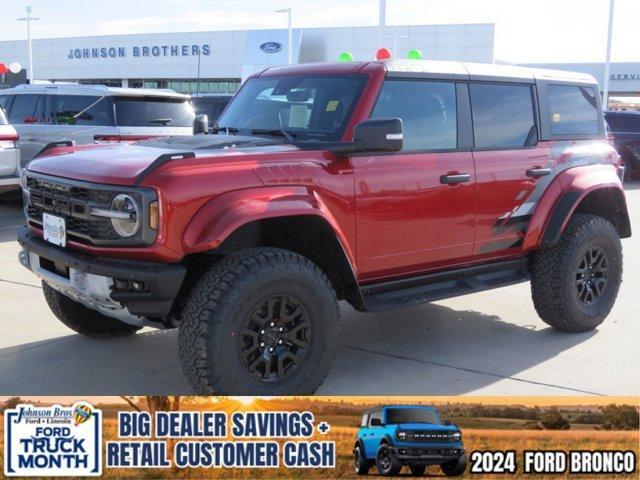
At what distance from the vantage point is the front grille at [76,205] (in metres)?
3.82

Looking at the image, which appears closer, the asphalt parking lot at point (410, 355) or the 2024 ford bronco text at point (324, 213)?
the 2024 ford bronco text at point (324, 213)

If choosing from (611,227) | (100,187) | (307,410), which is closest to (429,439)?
(307,410)

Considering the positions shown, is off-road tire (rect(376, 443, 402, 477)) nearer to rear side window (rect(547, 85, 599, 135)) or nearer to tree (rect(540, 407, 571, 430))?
tree (rect(540, 407, 571, 430))

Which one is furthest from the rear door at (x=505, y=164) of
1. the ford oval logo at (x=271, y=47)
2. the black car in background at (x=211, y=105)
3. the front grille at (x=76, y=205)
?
the ford oval logo at (x=271, y=47)

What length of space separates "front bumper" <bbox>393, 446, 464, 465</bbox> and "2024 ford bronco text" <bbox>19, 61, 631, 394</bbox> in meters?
0.99

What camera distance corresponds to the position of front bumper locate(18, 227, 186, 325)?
11.9 ft

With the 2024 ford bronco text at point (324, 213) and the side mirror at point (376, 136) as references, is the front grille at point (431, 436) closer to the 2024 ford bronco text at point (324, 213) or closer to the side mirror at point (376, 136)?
the 2024 ford bronco text at point (324, 213)

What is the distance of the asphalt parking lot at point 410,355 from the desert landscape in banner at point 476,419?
1153 millimetres

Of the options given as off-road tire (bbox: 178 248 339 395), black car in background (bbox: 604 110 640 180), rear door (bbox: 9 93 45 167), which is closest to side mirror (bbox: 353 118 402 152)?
off-road tire (bbox: 178 248 339 395)

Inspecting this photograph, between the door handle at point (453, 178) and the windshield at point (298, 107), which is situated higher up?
the windshield at point (298, 107)

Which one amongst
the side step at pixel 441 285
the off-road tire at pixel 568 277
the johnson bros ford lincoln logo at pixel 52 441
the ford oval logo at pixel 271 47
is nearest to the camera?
the johnson bros ford lincoln logo at pixel 52 441

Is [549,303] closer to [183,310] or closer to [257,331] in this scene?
[257,331]

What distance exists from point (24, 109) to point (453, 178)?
347 inches

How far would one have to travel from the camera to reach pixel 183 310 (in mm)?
3814
